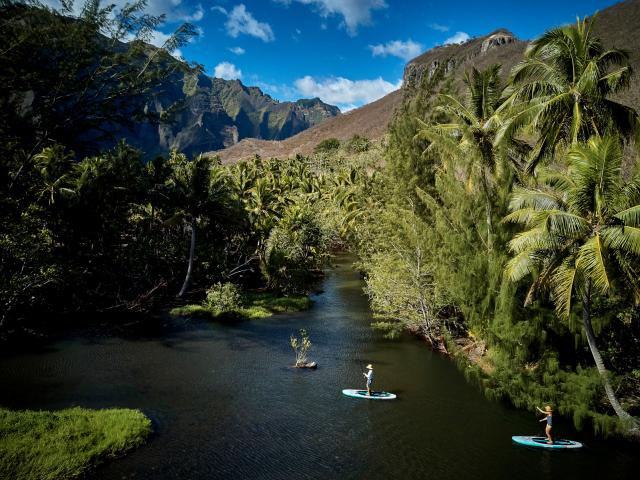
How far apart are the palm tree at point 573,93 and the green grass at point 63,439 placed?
714 inches

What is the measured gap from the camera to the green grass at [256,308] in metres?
30.8

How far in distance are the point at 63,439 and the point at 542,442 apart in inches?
610

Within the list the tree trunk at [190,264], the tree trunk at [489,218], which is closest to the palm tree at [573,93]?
the tree trunk at [489,218]

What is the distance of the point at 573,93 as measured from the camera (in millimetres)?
17062

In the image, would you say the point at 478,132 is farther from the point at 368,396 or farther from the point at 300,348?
the point at 300,348

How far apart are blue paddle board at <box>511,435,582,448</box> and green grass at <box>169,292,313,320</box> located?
65.8 feet

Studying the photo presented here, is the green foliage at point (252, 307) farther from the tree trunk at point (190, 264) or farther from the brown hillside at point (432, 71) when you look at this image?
the brown hillside at point (432, 71)

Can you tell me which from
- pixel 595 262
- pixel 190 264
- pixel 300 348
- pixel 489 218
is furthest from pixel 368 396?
pixel 190 264

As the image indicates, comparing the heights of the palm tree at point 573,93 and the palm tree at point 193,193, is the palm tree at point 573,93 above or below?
above

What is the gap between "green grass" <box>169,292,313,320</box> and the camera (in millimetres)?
30844

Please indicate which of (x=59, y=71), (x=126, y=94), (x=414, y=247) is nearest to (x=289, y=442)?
(x=126, y=94)

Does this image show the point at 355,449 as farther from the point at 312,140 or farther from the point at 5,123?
the point at 312,140

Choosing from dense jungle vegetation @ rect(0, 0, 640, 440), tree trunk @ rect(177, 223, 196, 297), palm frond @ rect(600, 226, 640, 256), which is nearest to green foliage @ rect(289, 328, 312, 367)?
dense jungle vegetation @ rect(0, 0, 640, 440)

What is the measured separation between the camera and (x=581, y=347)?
17109 millimetres
